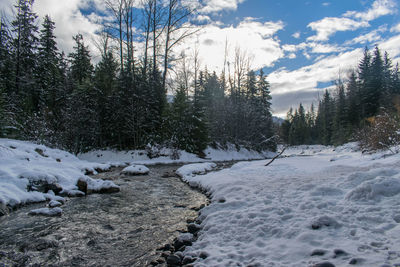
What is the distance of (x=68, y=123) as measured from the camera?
52.9ft

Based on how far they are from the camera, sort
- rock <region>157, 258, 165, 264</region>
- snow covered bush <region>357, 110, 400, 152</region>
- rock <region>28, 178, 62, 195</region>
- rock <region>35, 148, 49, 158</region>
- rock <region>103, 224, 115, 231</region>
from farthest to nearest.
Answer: rock <region>35, 148, 49, 158</region> < snow covered bush <region>357, 110, 400, 152</region> < rock <region>28, 178, 62, 195</region> < rock <region>103, 224, 115, 231</region> < rock <region>157, 258, 165, 264</region>

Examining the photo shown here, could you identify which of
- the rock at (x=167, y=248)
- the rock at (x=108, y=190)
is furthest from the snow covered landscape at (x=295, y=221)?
the rock at (x=108, y=190)

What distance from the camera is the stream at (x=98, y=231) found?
123 inches

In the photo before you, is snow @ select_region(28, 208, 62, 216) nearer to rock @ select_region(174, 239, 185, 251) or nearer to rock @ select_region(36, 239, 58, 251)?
rock @ select_region(36, 239, 58, 251)

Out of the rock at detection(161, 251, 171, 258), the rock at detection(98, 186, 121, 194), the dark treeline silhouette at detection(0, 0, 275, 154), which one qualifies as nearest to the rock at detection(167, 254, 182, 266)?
the rock at detection(161, 251, 171, 258)

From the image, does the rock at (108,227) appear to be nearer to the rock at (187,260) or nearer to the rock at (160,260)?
the rock at (160,260)

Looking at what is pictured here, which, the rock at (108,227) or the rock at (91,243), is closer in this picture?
the rock at (91,243)

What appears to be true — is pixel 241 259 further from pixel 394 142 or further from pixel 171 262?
pixel 394 142

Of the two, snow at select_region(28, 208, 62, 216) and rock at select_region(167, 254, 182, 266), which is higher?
snow at select_region(28, 208, 62, 216)

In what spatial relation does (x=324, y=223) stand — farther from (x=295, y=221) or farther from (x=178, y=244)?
(x=178, y=244)

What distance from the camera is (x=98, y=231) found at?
4070 mm

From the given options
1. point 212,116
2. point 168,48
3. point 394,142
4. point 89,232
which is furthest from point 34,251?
point 212,116

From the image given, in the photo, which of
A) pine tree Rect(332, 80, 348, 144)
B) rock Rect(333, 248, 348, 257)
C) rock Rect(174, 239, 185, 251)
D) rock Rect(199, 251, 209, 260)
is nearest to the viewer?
rock Rect(333, 248, 348, 257)

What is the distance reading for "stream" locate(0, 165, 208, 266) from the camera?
312cm
